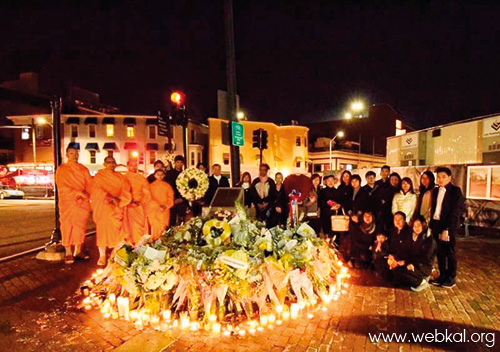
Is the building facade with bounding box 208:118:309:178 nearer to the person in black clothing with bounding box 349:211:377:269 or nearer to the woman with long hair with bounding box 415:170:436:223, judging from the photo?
the person in black clothing with bounding box 349:211:377:269

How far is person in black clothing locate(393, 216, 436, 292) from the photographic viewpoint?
4883 mm

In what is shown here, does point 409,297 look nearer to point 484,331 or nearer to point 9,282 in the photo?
point 484,331

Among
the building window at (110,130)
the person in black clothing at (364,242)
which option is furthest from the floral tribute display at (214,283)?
the building window at (110,130)

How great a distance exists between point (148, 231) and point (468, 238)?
325 inches

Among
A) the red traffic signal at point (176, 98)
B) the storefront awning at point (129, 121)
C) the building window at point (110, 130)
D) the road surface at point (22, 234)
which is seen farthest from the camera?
the building window at point (110, 130)

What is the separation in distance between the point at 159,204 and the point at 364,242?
4015 mm

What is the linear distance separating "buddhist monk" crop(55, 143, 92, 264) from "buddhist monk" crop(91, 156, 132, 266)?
21 centimetres

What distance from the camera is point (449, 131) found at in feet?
43.2

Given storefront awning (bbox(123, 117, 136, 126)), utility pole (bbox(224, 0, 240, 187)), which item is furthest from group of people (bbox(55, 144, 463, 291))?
storefront awning (bbox(123, 117, 136, 126))

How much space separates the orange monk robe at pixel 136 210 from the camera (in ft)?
20.7

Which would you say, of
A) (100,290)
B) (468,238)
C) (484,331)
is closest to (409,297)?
(484,331)

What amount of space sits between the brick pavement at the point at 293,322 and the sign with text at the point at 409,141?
1153 cm

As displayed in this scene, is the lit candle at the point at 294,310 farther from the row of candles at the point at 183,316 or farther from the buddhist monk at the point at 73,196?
the buddhist monk at the point at 73,196

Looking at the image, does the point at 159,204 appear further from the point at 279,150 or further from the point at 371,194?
the point at 279,150
